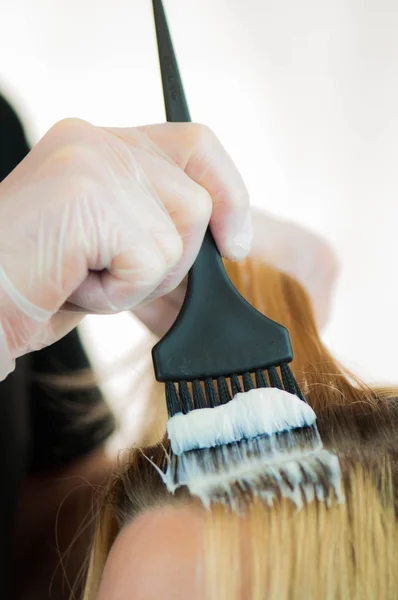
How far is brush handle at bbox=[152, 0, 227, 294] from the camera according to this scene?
0.65 metres

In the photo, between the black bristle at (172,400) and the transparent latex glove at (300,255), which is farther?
the transparent latex glove at (300,255)

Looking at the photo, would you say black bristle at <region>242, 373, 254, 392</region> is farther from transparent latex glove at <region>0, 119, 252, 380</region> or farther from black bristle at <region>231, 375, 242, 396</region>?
transparent latex glove at <region>0, 119, 252, 380</region>

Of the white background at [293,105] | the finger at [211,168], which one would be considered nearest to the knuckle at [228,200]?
the finger at [211,168]

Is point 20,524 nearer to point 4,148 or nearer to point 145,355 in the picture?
point 145,355

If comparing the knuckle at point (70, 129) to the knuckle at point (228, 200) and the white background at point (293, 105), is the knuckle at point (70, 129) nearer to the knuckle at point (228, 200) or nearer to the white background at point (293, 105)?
the knuckle at point (228, 200)

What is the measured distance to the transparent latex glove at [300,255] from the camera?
106 cm

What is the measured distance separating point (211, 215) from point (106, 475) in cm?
61

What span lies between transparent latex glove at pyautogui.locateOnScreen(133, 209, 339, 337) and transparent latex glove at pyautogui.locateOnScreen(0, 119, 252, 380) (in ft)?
1.30

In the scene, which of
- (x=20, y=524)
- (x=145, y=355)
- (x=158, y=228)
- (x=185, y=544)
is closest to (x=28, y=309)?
(x=158, y=228)

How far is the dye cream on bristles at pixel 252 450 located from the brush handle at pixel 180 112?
0.49 feet

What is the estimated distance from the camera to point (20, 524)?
106cm

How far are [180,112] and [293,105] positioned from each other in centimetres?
52

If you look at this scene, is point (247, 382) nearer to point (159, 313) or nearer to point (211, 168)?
point (211, 168)

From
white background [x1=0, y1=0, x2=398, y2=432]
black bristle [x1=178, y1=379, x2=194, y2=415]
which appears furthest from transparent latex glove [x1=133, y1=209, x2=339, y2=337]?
black bristle [x1=178, y1=379, x2=194, y2=415]
